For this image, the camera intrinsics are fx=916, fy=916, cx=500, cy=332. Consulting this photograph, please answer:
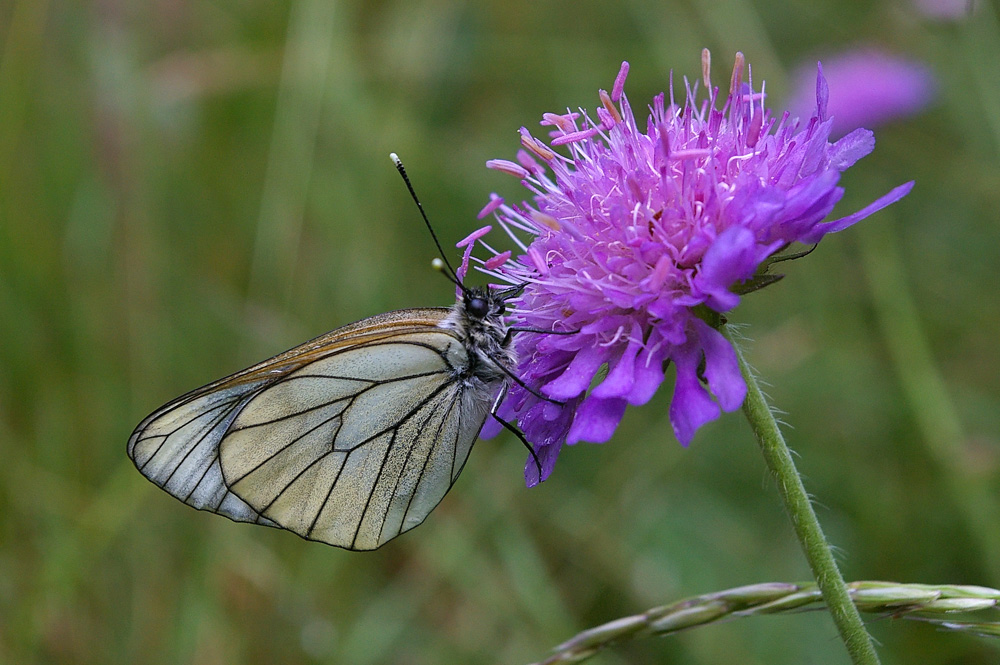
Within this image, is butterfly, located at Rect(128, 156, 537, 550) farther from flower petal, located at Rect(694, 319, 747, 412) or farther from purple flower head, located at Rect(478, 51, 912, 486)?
flower petal, located at Rect(694, 319, 747, 412)

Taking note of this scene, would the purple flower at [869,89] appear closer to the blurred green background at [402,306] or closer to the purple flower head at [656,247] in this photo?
the blurred green background at [402,306]

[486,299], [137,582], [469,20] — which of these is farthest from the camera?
[469,20]

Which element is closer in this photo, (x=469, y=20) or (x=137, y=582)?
(x=137, y=582)

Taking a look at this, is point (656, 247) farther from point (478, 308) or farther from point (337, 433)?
point (337, 433)

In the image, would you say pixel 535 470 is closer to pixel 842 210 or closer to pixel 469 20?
pixel 842 210

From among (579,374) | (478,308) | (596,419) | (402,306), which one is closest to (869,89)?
(402,306)

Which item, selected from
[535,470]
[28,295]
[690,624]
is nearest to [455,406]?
[535,470]
